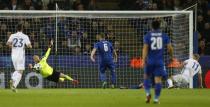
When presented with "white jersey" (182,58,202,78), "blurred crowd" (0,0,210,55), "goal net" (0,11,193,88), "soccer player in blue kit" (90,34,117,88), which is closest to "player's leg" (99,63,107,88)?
"soccer player in blue kit" (90,34,117,88)

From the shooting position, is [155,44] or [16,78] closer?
[155,44]

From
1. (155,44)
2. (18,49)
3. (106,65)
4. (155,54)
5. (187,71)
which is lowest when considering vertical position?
(187,71)

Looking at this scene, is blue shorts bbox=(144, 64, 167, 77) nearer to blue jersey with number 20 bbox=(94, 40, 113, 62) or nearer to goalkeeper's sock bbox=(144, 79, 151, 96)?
goalkeeper's sock bbox=(144, 79, 151, 96)

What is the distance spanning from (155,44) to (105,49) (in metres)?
8.65

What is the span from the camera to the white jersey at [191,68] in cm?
2616

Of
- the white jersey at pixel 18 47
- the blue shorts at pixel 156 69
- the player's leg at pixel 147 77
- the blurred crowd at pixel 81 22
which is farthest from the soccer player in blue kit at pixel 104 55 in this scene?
the blue shorts at pixel 156 69

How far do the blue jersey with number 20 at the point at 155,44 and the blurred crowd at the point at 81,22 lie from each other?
10.3m

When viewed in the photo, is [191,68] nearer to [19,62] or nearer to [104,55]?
[104,55]

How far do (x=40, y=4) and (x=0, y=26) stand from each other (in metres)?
3.54

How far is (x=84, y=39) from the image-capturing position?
2766 cm

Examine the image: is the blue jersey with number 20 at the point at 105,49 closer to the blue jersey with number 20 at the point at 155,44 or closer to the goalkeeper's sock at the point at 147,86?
the goalkeeper's sock at the point at 147,86

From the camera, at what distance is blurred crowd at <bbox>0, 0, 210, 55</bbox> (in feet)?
89.6

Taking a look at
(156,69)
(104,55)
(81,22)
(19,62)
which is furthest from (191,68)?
(156,69)

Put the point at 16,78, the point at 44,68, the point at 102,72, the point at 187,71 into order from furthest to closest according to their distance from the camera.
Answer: the point at 187,71 → the point at 102,72 → the point at 44,68 → the point at 16,78
